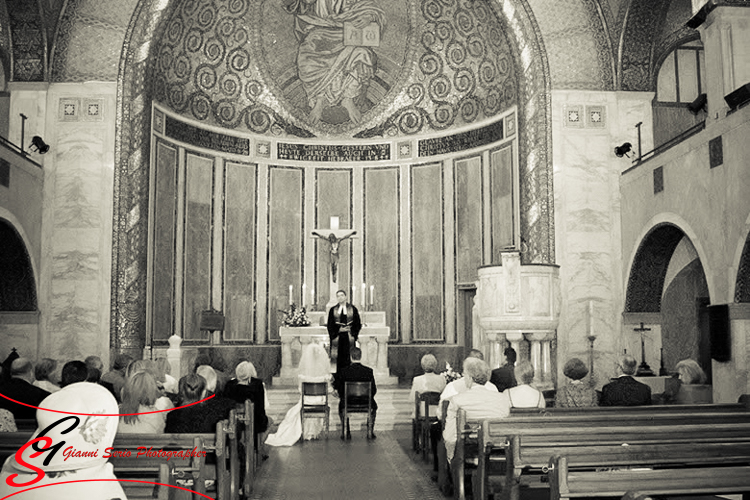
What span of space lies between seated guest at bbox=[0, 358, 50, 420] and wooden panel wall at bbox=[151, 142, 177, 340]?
26.9ft

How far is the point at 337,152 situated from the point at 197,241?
4303 mm

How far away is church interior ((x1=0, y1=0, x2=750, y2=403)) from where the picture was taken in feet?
41.5

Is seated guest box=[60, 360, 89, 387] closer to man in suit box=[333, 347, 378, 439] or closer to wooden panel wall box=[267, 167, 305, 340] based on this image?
man in suit box=[333, 347, 378, 439]

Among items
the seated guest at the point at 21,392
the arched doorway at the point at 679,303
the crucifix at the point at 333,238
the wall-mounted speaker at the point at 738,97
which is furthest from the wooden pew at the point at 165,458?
the crucifix at the point at 333,238

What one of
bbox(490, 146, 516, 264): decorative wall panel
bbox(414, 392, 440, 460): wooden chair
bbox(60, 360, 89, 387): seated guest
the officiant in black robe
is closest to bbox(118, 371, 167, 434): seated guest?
bbox(60, 360, 89, 387): seated guest

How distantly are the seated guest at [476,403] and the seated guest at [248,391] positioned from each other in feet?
8.03

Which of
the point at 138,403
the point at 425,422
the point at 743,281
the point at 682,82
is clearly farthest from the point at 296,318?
the point at 138,403

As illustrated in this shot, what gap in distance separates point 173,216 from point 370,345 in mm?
5067

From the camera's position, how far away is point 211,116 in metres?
17.9

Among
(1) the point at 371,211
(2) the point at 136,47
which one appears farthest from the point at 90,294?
(1) the point at 371,211

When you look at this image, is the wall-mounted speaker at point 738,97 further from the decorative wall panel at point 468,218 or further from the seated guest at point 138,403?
the seated guest at point 138,403

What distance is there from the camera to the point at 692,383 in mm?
8336

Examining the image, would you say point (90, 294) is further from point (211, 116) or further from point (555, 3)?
point (555, 3)

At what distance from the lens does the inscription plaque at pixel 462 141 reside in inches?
679
